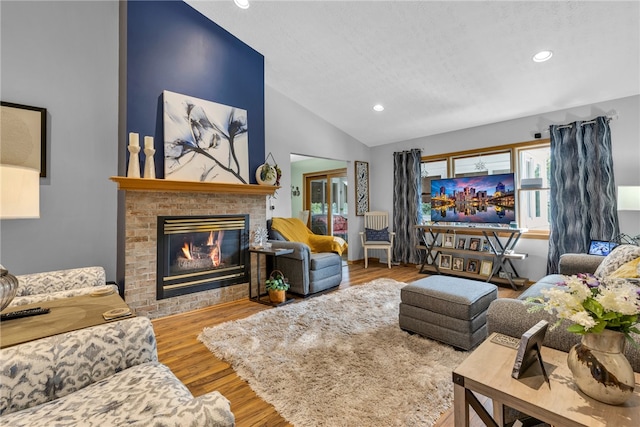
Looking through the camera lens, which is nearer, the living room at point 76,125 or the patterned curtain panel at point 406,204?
the living room at point 76,125

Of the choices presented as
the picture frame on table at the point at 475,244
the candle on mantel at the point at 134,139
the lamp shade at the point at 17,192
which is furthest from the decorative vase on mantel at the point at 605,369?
the picture frame on table at the point at 475,244

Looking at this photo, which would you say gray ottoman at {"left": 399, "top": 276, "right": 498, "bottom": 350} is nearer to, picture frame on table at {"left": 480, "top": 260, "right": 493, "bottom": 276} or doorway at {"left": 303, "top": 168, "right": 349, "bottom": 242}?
picture frame on table at {"left": 480, "top": 260, "right": 493, "bottom": 276}

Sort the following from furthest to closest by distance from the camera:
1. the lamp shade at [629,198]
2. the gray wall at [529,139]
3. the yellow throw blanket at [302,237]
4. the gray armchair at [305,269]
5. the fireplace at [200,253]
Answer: the yellow throw blanket at [302,237], the gray armchair at [305,269], the gray wall at [529,139], the fireplace at [200,253], the lamp shade at [629,198]

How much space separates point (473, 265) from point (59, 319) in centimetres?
493

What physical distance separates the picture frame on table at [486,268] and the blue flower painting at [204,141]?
3770 mm

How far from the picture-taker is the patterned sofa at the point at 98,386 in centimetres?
94

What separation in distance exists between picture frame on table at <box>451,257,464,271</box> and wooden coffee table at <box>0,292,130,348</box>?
15.1ft

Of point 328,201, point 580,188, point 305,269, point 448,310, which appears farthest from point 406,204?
point 448,310

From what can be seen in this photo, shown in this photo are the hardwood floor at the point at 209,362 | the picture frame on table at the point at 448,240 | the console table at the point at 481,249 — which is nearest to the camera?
the hardwood floor at the point at 209,362

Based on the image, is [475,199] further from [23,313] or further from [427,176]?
[23,313]

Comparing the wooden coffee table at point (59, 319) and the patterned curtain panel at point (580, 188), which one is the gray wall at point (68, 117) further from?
the patterned curtain panel at point (580, 188)

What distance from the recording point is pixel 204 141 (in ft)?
11.1

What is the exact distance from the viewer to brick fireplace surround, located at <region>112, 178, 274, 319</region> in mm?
2869

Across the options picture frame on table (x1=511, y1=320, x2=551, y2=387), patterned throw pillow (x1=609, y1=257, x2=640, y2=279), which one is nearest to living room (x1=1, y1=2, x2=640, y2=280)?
patterned throw pillow (x1=609, y1=257, x2=640, y2=279)
